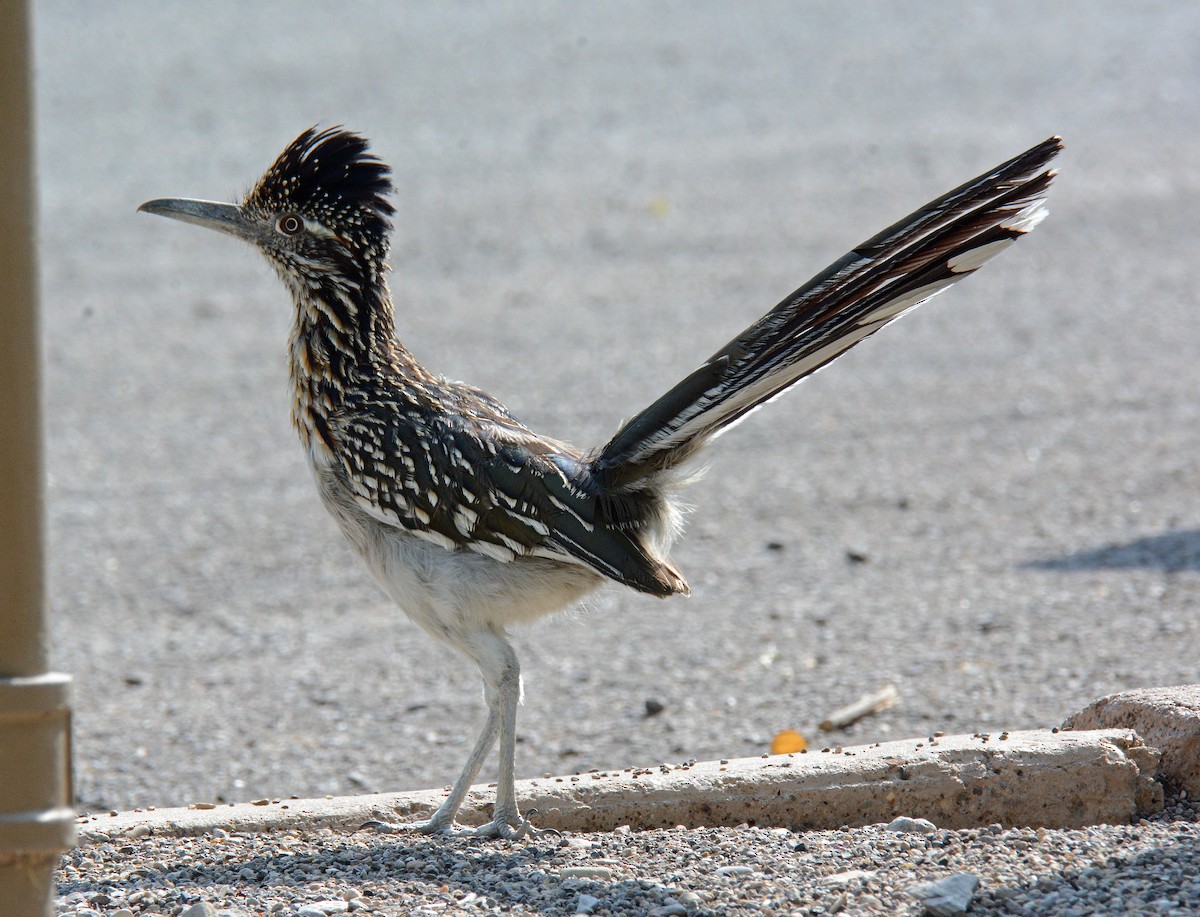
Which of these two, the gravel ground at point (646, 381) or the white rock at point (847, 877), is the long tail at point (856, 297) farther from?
the white rock at point (847, 877)

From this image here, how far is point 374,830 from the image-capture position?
4383 mm

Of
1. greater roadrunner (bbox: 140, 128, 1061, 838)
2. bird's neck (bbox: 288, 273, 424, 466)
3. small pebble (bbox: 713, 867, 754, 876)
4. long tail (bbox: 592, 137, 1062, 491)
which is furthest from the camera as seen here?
bird's neck (bbox: 288, 273, 424, 466)

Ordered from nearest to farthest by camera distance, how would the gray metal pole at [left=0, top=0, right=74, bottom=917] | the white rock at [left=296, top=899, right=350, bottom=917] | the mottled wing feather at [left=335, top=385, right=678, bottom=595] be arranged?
the gray metal pole at [left=0, top=0, right=74, bottom=917], the white rock at [left=296, top=899, right=350, bottom=917], the mottled wing feather at [left=335, top=385, right=678, bottom=595]

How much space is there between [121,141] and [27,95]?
14.7 metres

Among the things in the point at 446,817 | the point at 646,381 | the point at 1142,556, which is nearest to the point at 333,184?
the point at 446,817

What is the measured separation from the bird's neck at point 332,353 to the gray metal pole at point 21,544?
2161mm

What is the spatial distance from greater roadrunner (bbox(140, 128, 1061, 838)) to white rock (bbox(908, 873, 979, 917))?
4.20ft

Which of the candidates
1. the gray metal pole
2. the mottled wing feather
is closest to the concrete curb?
the mottled wing feather

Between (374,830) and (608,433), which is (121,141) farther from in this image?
(374,830)

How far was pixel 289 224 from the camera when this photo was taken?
5.05 meters

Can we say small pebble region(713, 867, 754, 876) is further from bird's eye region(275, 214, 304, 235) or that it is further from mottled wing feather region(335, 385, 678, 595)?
bird's eye region(275, 214, 304, 235)

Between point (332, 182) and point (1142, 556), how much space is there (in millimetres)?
4617

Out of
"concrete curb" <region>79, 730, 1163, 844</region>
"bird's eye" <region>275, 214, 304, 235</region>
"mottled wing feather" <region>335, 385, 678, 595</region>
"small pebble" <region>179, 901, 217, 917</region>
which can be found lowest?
"small pebble" <region>179, 901, 217, 917</region>

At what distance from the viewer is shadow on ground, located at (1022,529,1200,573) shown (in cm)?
726
